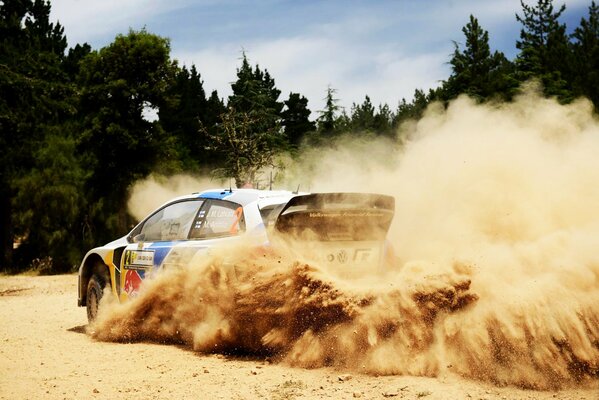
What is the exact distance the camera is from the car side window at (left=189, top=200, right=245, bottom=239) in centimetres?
685

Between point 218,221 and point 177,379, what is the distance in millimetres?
1996

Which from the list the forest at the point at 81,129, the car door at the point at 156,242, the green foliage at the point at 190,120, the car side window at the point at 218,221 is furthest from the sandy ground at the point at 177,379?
the green foliage at the point at 190,120

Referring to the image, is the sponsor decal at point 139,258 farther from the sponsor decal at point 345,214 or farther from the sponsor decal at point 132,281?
the sponsor decal at point 345,214

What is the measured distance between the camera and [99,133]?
2992 centimetres

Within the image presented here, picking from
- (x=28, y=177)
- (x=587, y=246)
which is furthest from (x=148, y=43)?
(x=587, y=246)

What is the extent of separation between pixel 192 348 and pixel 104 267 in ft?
7.40

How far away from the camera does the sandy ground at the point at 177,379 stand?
4.90 meters

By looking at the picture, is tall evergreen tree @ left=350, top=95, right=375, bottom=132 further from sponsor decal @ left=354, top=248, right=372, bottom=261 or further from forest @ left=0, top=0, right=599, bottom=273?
sponsor decal @ left=354, top=248, right=372, bottom=261

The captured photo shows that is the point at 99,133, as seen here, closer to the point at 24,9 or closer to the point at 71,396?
the point at 24,9

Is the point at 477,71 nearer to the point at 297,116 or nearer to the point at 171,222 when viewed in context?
the point at 297,116

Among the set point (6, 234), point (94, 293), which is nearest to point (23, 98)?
point (6, 234)

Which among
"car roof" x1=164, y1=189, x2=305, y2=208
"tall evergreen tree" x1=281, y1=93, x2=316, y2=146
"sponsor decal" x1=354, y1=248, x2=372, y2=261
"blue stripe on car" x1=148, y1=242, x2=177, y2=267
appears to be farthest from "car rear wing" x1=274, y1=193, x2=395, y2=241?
"tall evergreen tree" x1=281, y1=93, x2=316, y2=146

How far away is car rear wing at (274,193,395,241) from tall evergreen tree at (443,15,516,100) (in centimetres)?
2901

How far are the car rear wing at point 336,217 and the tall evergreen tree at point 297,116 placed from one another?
5131cm
